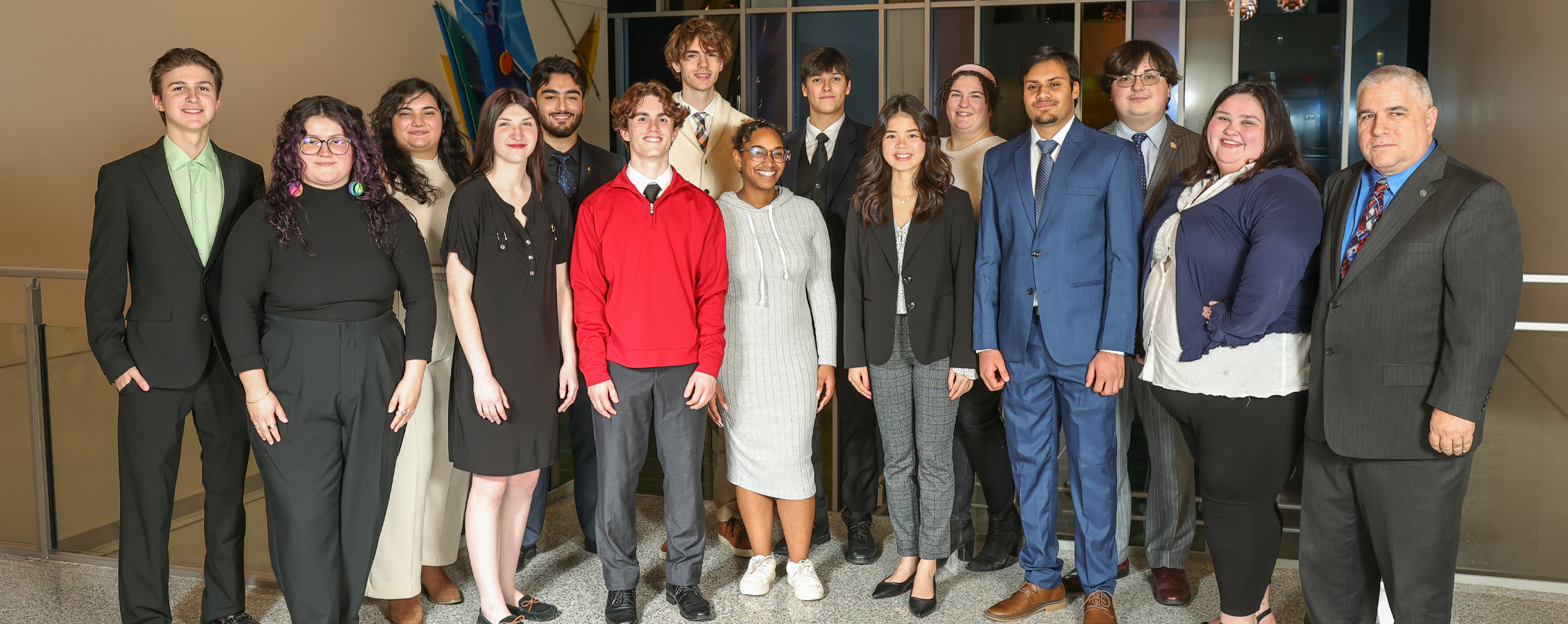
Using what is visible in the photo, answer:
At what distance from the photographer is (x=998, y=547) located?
369 centimetres

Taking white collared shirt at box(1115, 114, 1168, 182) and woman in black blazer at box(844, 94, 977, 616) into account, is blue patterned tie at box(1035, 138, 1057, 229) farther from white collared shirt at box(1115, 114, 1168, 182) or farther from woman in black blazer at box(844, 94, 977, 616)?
white collared shirt at box(1115, 114, 1168, 182)

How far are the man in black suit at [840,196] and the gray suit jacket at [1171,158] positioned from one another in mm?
934

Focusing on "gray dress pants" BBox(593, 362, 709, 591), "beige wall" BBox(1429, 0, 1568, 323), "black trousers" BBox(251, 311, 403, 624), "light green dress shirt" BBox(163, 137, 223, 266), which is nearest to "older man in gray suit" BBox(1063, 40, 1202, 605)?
"gray dress pants" BBox(593, 362, 709, 591)

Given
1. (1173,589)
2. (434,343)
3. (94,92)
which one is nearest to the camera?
(434,343)

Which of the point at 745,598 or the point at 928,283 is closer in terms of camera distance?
the point at 928,283

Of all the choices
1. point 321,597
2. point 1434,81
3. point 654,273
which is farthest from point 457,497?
point 1434,81

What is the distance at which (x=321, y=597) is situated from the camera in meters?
2.77

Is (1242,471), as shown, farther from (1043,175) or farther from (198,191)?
(198,191)

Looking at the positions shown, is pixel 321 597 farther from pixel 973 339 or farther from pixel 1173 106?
pixel 1173 106

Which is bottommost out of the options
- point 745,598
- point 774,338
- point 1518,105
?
point 745,598

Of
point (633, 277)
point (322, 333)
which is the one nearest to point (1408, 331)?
point (633, 277)

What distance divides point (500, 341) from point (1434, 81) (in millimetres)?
9747

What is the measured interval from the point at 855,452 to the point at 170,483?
2.29m

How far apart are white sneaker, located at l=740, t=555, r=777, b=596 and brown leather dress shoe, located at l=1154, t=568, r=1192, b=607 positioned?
4.13 feet
